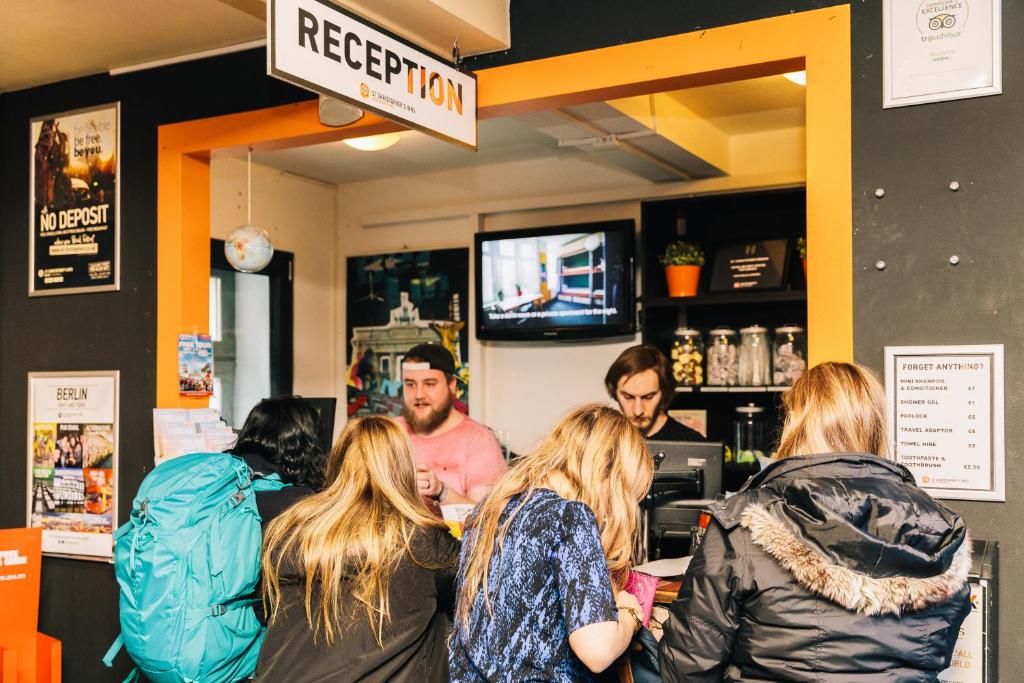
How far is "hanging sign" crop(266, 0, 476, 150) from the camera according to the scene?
2240 mm

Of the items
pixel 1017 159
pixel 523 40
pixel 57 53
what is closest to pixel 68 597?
pixel 57 53

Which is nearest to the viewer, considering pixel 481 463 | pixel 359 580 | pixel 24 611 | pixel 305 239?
pixel 359 580

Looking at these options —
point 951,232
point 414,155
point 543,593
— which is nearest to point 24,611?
point 543,593

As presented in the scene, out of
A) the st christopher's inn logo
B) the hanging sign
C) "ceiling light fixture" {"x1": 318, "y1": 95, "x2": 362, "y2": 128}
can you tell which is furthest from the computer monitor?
"ceiling light fixture" {"x1": 318, "y1": 95, "x2": 362, "y2": 128}

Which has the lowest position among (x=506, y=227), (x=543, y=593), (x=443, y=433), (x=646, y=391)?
(x=543, y=593)

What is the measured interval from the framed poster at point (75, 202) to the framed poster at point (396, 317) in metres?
2.61

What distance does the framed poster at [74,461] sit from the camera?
410 cm

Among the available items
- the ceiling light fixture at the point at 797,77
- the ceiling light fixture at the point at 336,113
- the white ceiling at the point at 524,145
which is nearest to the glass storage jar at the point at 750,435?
the white ceiling at the point at 524,145

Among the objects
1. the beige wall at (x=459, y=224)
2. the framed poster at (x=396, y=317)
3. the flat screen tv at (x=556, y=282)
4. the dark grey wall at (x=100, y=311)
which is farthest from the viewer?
the framed poster at (x=396, y=317)

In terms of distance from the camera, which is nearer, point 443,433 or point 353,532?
point 353,532

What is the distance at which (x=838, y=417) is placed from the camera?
210cm

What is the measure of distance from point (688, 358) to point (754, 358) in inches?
15.0

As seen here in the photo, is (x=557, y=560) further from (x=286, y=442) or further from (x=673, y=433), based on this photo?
(x=673, y=433)

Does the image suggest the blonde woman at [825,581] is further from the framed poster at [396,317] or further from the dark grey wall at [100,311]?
the framed poster at [396,317]
